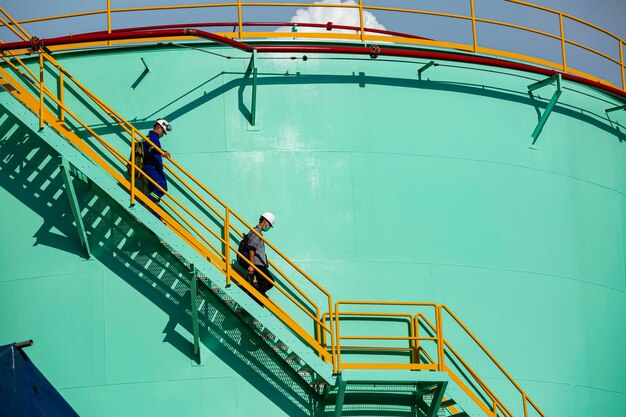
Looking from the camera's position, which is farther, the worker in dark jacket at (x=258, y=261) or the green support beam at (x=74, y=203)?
the green support beam at (x=74, y=203)

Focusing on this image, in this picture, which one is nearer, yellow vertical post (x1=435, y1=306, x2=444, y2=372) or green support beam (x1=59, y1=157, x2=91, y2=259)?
yellow vertical post (x1=435, y1=306, x2=444, y2=372)

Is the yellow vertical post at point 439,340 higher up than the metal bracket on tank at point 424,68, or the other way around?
the metal bracket on tank at point 424,68

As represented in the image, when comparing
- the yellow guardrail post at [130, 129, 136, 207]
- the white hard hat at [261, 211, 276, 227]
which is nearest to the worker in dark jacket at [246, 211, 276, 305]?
the white hard hat at [261, 211, 276, 227]

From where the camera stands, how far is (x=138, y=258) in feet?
53.7

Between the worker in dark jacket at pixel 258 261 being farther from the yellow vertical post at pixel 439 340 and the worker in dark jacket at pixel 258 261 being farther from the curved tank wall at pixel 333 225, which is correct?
the yellow vertical post at pixel 439 340

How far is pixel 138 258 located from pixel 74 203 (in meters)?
1.17

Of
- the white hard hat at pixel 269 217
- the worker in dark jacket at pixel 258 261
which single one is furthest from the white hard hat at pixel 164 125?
the worker in dark jacket at pixel 258 261

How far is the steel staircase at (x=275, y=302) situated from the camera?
49.7ft

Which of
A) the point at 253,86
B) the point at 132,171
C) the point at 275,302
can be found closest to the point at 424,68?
the point at 253,86

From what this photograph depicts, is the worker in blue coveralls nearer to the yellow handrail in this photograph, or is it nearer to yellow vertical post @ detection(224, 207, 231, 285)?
the yellow handrail

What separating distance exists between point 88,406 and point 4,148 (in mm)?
4002

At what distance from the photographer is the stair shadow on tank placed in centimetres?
1593

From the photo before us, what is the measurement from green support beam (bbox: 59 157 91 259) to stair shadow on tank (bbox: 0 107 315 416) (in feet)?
0.43

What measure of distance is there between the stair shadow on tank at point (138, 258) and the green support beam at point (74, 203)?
0.43 feet
